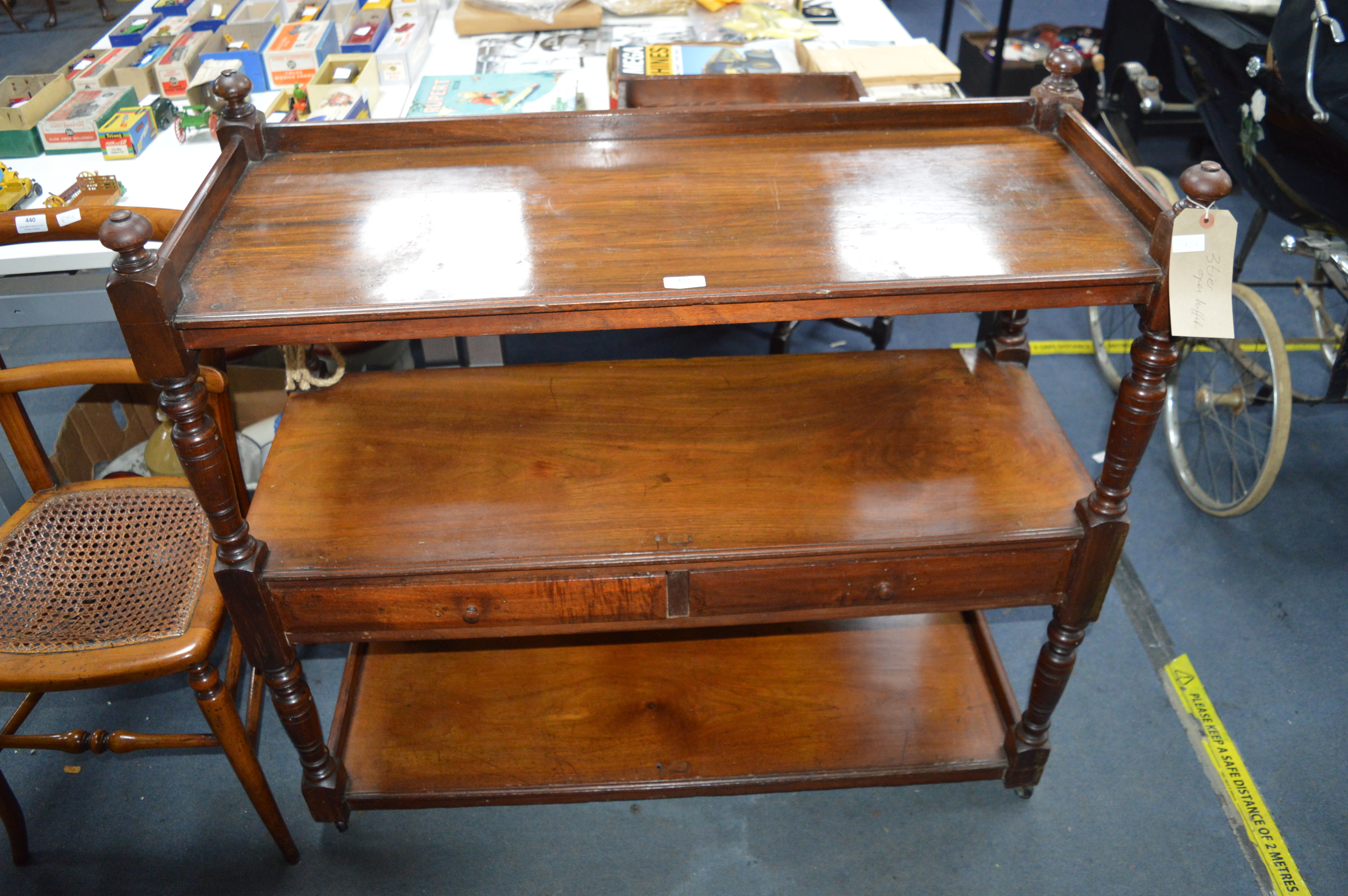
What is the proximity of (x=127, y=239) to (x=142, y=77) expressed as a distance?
188 cm

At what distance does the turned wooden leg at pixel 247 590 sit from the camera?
4.32ft

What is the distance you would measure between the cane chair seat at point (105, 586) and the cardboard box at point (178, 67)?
1296mm

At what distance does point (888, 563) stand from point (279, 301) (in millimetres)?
986

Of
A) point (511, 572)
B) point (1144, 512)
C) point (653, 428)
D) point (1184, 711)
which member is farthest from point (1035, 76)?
point (511, 572)

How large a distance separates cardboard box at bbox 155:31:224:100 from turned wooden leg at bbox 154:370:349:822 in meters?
1.55

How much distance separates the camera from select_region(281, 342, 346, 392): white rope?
72.9 inches

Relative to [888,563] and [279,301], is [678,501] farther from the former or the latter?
[279,301]

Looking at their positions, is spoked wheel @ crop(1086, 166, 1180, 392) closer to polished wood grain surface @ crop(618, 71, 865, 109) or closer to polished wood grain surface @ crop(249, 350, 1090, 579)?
polished wood grain surface @ crop(618, 71, 865, 109)

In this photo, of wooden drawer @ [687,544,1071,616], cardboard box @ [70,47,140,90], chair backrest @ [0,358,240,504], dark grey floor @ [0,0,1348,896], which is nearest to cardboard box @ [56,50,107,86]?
cardboard box @ [70,47,140,90]

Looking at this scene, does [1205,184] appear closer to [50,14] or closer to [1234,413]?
[1234,413]

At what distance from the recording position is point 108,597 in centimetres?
176

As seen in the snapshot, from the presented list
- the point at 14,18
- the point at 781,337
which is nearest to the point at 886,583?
the point at 781,337

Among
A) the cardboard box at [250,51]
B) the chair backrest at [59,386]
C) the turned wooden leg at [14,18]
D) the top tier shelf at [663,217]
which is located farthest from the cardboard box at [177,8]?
the turned wooden leg at [14,18]

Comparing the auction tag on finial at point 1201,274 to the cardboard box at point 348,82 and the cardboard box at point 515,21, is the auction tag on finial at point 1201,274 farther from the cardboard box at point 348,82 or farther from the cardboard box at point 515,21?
the cardboard box at point 515,21
